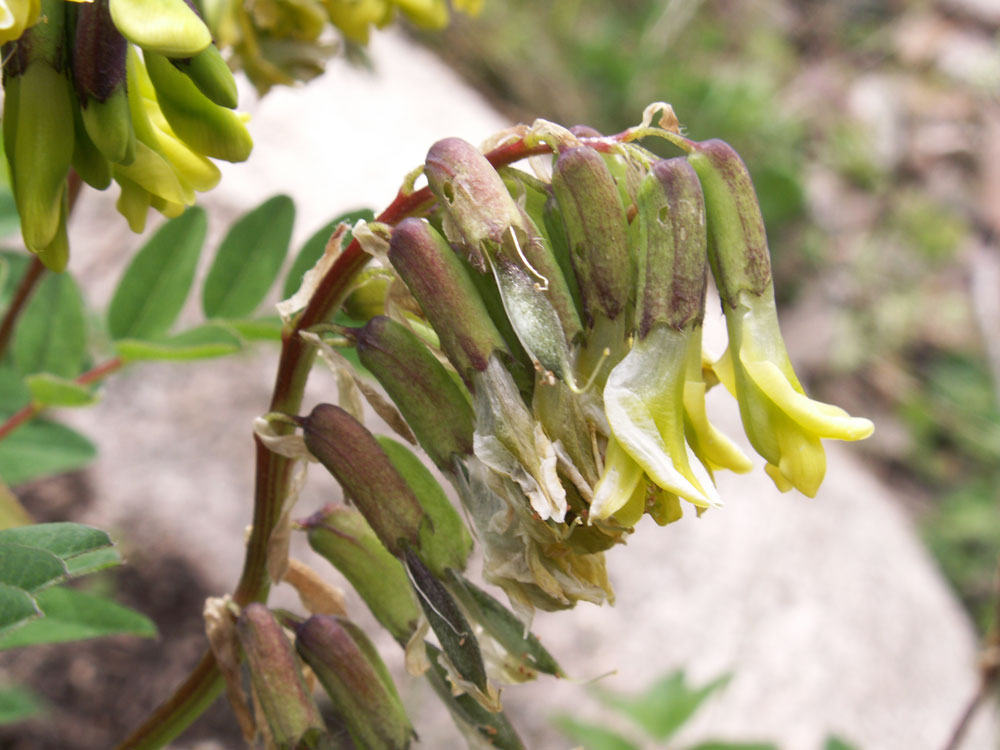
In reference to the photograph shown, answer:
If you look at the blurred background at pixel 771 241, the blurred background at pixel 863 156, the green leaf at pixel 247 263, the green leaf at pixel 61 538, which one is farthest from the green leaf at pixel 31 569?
the blurred background at pixel 863 156

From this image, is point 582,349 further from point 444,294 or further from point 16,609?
point 16,609

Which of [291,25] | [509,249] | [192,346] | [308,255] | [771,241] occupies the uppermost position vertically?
[509,249]

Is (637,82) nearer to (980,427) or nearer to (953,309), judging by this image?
(953,309)

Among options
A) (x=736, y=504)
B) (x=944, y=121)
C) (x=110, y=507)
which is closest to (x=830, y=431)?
(x=110, y=507)

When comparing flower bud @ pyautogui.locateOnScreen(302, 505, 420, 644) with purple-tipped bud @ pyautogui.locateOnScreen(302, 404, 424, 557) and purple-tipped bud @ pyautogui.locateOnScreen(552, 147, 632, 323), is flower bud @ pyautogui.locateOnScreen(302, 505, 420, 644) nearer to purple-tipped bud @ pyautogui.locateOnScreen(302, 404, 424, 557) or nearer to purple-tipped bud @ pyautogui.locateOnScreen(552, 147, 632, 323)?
purple-tipped bud @ pyautogui.locateOnScreen(302, 404, 424, 557)

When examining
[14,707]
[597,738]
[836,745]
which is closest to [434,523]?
[14,707]

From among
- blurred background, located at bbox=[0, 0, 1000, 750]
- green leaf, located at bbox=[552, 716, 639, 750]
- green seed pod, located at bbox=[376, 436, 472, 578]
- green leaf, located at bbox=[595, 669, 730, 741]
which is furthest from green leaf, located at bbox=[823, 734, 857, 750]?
green seed pod, located at bbox=[376, 436, 472, 578]

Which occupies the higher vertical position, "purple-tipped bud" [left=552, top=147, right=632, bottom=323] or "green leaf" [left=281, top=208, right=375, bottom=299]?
"purple-tipped bud" [left=552, top=147, right=632, bottom=323]
